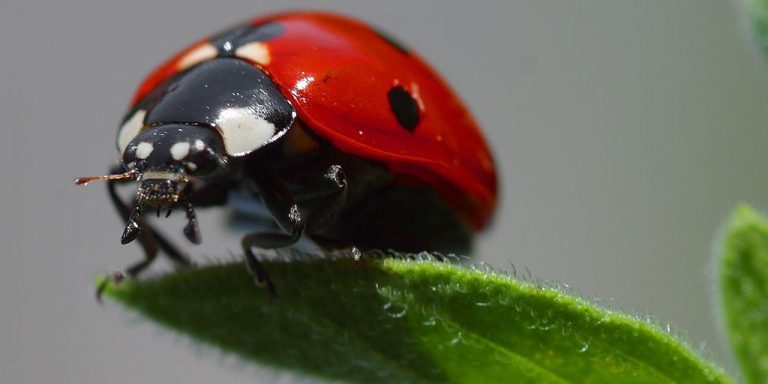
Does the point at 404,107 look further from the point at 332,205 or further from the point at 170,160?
the point at 170,160

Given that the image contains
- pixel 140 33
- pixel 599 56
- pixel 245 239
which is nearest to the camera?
pixel 245 239

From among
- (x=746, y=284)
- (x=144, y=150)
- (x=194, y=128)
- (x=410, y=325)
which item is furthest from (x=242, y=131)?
(x=746, y=284)

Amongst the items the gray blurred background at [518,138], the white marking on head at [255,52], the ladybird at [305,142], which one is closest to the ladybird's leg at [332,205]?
the ladybird at [305,142]

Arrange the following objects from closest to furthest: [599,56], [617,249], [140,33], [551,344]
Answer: [551,344] → [617,249] → [140,33] → [599,56]

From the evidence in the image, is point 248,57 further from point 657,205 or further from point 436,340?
point 657,205

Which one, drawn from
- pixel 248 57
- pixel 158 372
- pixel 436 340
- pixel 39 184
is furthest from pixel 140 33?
pixel 436 340

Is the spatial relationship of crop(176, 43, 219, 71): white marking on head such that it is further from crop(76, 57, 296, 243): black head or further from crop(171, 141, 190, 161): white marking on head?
crop(171, 141, 190, 161): white marking on head

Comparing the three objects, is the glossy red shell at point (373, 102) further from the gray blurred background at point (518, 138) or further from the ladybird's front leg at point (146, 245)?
the gray blurred background at point (518, 138)
